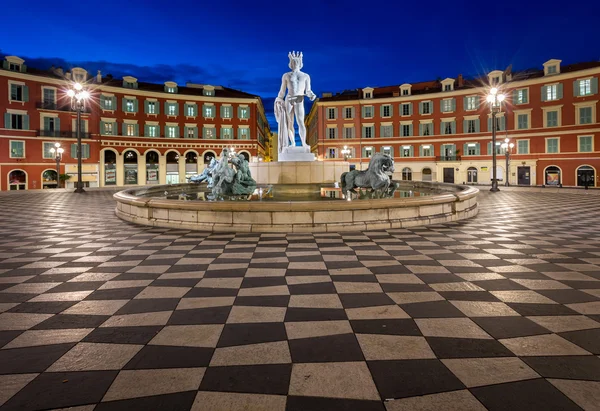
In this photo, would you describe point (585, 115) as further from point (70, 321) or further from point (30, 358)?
point (30, 358)

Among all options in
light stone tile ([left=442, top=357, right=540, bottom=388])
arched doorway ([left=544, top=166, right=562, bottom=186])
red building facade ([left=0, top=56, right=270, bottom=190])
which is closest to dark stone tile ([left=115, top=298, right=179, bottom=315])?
light stone tile ([left=442, top=357, right=540, bottom=388])

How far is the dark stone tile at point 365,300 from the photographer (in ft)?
13.1

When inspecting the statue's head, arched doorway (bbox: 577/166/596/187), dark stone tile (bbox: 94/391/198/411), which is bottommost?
dark stone tile (bbox: 94/391/198/411)

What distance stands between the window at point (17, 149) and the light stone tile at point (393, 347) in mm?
45178

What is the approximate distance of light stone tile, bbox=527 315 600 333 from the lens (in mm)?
3318

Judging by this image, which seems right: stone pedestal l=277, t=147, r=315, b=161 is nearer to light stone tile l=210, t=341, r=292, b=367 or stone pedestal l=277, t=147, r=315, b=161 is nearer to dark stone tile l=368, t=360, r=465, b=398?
light stone tile l=210, t=341, r=292, b=367

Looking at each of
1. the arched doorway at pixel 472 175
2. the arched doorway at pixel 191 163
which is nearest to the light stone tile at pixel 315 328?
the arched doorway at pixel 472 175

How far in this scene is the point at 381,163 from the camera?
39.5 ft

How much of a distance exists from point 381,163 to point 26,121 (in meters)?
40.6

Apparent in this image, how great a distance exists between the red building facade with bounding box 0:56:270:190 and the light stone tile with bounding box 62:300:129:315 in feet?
117

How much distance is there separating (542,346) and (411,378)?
123 centimetres

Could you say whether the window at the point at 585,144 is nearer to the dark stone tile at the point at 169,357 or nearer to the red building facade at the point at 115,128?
the red building facade at the point at 115,128

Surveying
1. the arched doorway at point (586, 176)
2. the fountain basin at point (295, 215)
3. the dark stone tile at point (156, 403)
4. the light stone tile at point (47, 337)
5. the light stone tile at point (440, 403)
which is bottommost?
the light stone tile at point (440, 403)

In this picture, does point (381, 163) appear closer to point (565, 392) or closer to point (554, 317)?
point (554, 317)
